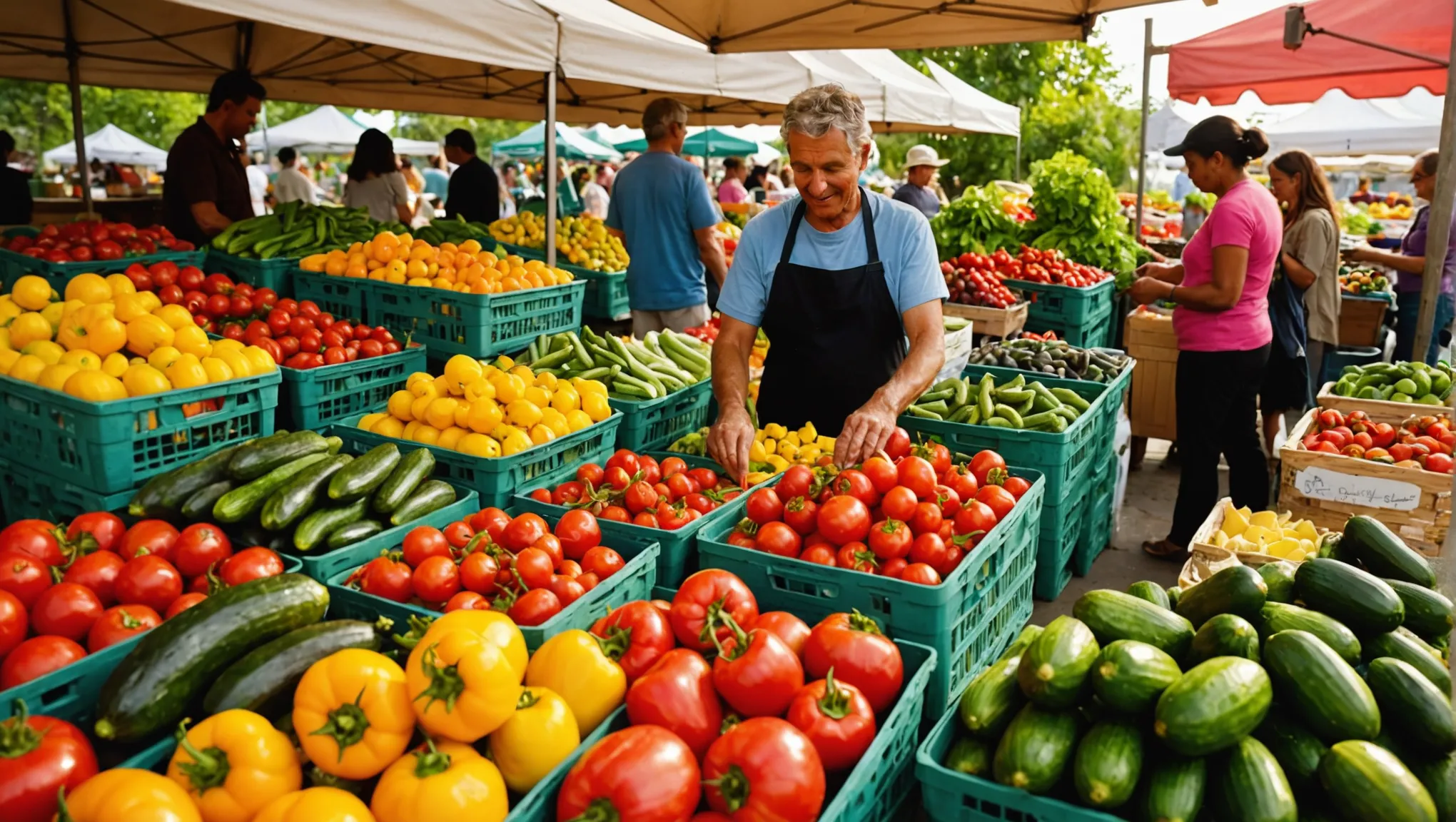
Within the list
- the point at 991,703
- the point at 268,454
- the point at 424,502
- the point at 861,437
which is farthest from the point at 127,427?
the point at 991,703

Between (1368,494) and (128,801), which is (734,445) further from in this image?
(1368,494)

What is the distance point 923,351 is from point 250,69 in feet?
27.7

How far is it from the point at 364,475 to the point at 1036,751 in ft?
7.28

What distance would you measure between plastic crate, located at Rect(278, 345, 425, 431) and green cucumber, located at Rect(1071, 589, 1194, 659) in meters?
3.14

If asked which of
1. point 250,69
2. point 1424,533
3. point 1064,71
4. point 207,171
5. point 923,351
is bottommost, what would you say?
point 1424,533

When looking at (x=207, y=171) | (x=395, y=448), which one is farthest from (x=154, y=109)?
(x=395, y=448)

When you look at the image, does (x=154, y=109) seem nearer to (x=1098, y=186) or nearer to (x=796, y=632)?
(x=1098, y=186)

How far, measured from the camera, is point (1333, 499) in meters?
4.61

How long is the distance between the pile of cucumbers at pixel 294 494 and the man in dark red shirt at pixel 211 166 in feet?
11.2

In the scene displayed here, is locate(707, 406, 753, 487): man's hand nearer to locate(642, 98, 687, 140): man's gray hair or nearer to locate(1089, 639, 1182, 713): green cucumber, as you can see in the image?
locate(1089, 639, 1182, 713): green cucumber

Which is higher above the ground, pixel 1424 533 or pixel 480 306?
pixel 480 306

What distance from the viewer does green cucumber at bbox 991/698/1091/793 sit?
1823 mm

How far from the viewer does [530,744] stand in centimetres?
179

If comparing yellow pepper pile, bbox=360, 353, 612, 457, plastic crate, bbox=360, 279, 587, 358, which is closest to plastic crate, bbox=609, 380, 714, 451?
yellow pepper pile, bbox=360, 353, 612, 457
